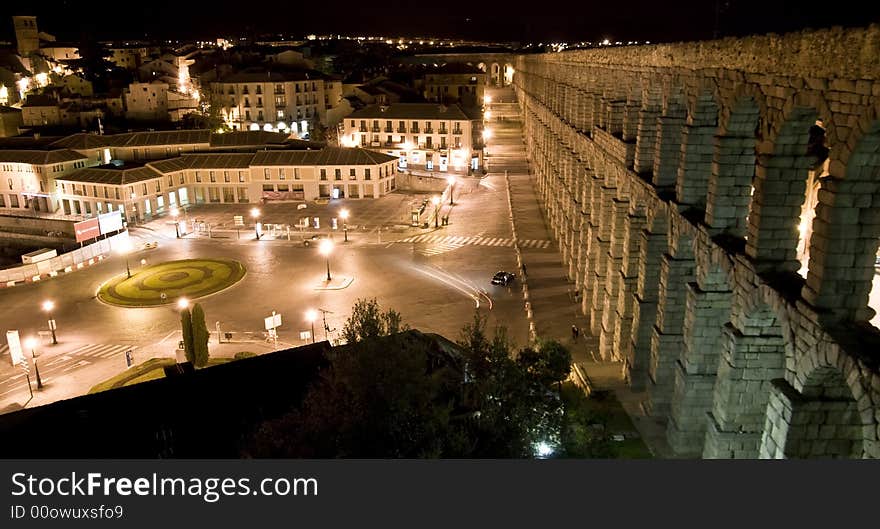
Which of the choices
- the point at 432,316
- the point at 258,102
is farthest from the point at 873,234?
the point at 258,102

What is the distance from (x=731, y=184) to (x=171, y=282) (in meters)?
54.3

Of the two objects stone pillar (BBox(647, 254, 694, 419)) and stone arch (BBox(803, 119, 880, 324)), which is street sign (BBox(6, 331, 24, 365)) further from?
A: stone arch (BBox(803, 119, 880, 324))

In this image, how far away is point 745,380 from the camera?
22.0 m

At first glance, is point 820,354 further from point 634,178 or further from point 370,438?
point 634,178

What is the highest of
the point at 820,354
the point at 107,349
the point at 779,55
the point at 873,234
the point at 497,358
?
the point at 779,55

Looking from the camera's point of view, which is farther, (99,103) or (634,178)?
(99,103)

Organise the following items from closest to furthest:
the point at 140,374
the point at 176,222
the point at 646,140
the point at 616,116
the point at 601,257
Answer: the point at 646,140 → the point at 140,374 → the point at 616,116 → the point at 601,257 → the point at 176,222

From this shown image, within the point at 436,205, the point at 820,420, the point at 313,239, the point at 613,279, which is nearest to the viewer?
the point at 820,420

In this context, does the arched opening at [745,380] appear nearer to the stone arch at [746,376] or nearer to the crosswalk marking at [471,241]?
the stone arch at [746,376]

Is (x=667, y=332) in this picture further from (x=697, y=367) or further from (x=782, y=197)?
(x=782, y=197)

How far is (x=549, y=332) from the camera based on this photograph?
46250 mm

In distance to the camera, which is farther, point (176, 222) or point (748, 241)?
point (176, 222)

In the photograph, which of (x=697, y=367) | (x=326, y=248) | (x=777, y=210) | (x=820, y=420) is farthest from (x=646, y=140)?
(x=326, y=248)

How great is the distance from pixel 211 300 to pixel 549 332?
3104 centimetres
